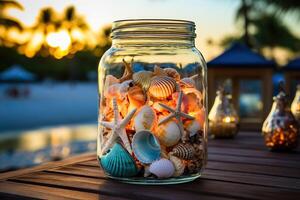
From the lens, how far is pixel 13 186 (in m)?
1.08

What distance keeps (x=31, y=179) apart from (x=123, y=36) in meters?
0.41

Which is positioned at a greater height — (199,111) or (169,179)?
(199,111)

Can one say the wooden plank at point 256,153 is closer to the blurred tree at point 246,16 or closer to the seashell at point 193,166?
the seashell at point 193,166

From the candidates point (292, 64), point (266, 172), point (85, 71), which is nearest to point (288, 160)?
point (266, 172)

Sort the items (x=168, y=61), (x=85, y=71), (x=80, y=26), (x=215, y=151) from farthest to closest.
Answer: (x=85, y=71)
(x=80, y=26)
(x=215, y=151)
(x=168, y=61)

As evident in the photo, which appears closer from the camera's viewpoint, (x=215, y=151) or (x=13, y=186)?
(x=13, y=186)

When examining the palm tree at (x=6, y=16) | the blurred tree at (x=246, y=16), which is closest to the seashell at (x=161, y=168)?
the blurred tree at (x=246, y=16)

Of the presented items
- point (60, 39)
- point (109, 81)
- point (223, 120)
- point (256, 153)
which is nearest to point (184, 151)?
point (109, 81)

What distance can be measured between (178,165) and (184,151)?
0.04m

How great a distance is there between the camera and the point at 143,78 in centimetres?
109

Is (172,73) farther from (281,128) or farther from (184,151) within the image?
(281,128)

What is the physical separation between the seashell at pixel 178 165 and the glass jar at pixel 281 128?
0.70 meters

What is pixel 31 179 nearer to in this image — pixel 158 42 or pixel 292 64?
pixel 158 42

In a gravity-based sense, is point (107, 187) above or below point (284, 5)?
below
